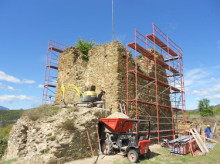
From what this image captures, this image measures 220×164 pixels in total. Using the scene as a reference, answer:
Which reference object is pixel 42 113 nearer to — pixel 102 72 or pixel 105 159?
pixel 105 159

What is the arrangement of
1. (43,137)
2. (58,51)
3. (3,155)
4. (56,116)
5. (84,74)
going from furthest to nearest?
(58,51), (84,74), (3,155), (56,116), (43,137)

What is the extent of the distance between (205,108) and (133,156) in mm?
35016

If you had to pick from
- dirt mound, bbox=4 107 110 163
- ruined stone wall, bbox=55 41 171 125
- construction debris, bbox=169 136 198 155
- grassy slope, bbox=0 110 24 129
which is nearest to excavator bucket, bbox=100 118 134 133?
dirt mound, bbox=4 107 110 163

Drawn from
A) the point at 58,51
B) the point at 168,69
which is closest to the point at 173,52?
the point at 168,69

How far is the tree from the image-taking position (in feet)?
120

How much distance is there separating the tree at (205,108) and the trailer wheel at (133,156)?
110ft

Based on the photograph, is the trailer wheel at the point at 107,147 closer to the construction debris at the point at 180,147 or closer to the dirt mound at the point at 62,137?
the dirt mound at the point at 62,137

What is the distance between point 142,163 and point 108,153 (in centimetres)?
172

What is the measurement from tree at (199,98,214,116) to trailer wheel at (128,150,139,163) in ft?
110

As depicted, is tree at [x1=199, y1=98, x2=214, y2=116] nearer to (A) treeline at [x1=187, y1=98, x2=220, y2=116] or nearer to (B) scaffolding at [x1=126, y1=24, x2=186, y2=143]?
(A) treeline at [x1=187, y1=98, x2=220, y2=116]

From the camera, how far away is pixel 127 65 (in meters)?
12.5

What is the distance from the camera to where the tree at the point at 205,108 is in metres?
36.4

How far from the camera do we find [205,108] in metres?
37.2

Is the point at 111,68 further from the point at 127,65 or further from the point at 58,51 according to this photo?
the point at 58,51
